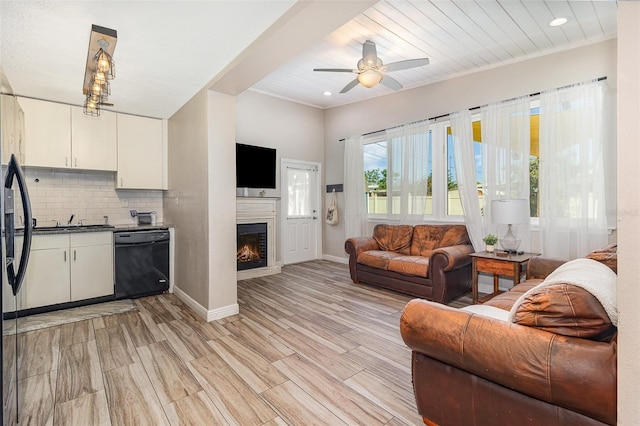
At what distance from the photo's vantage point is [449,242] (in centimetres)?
401

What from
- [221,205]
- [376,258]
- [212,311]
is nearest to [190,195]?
[221,205]

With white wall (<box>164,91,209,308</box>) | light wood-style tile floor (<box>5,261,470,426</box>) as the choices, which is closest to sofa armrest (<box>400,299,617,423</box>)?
light wood-style tile floor (<box>5,261,470,426</box>)

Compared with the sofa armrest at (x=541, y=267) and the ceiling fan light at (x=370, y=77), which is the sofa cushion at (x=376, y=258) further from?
the ceiling fan light at (x=370, y=77)

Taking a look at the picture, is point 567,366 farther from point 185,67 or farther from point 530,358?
point 185,67

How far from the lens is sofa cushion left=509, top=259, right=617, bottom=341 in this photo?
1.11 meters

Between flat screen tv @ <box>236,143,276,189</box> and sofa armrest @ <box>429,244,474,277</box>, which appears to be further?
flat screen tv @ <box>236,143,276,189</box>

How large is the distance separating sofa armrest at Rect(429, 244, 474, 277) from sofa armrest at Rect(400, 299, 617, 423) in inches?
81.1

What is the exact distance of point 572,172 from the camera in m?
3.22

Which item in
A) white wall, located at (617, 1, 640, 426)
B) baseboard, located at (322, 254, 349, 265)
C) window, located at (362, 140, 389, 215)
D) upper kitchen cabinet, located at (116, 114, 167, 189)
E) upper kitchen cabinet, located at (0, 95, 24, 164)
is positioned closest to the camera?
white wall, located at (617, 1, 640, 426)

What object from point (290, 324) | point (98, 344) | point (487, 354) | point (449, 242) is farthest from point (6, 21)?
point (449, 242)

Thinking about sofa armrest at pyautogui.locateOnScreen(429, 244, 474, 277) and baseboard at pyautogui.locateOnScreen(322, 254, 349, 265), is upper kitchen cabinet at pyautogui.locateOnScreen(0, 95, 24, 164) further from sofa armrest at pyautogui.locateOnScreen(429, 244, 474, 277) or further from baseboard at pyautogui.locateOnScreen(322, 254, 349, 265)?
baseboard at pyautogui.locateOnScreen(322, 254, 349, 265)

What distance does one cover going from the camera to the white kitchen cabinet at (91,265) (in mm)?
3461

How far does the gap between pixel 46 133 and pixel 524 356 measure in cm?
488

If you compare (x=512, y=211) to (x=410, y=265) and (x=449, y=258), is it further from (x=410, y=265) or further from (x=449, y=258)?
(x=410, y=265)
